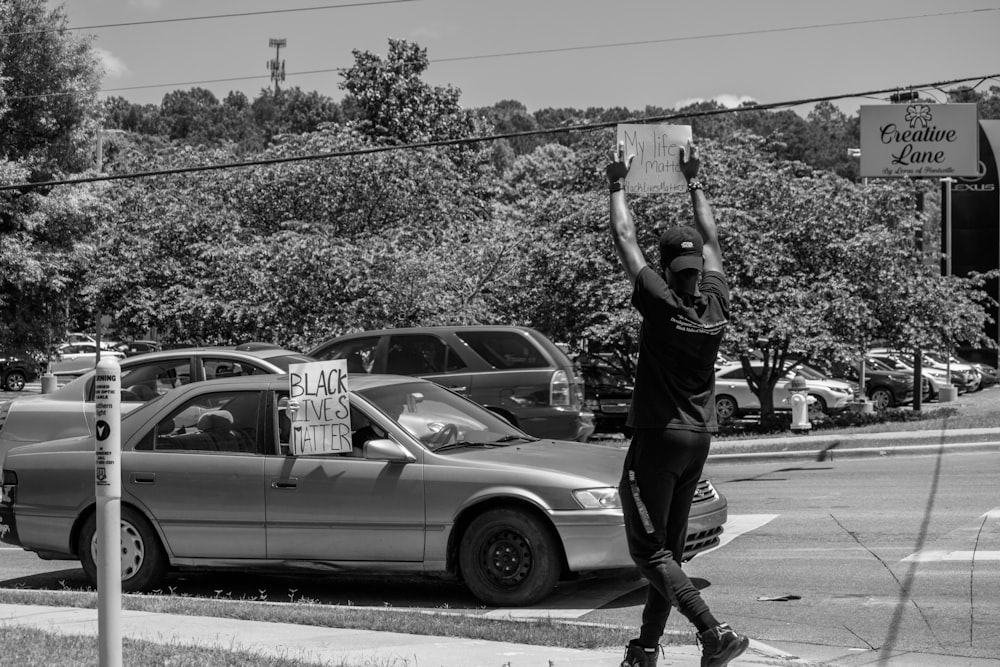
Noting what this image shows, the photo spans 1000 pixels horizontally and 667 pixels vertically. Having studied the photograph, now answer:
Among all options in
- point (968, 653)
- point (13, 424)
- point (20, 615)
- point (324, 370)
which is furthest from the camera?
point (13, 424)

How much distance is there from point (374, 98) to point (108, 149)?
23.1 meters

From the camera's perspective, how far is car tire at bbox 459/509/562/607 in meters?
7.64

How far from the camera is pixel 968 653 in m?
6.26

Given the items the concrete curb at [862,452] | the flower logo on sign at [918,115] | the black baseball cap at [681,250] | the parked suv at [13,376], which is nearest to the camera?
the black baseball cap at [681,250]

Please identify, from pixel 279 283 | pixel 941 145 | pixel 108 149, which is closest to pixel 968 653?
pixel 279 283

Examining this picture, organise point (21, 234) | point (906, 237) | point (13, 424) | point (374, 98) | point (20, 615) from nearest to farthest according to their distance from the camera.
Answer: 1. point (20, 615)
2. point (13, 424)
3. point (21, 234)
4. point (906, 237)
5. point (374, 98)

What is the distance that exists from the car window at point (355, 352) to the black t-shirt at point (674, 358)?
9.97m

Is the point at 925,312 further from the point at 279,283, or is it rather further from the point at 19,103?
the point at 19,103

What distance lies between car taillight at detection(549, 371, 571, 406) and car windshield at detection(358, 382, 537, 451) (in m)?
4.64

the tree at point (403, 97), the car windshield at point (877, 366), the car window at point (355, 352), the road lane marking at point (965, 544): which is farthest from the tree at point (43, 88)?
the tree at point (403, 97)

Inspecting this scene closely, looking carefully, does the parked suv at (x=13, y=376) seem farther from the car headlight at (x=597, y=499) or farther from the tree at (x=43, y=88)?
the car headlight at (x=597, y=499)

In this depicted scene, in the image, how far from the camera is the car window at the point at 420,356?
14.5 meters

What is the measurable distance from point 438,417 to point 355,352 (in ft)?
20.8

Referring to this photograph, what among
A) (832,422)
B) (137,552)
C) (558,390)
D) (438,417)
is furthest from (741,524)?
(832,422)
